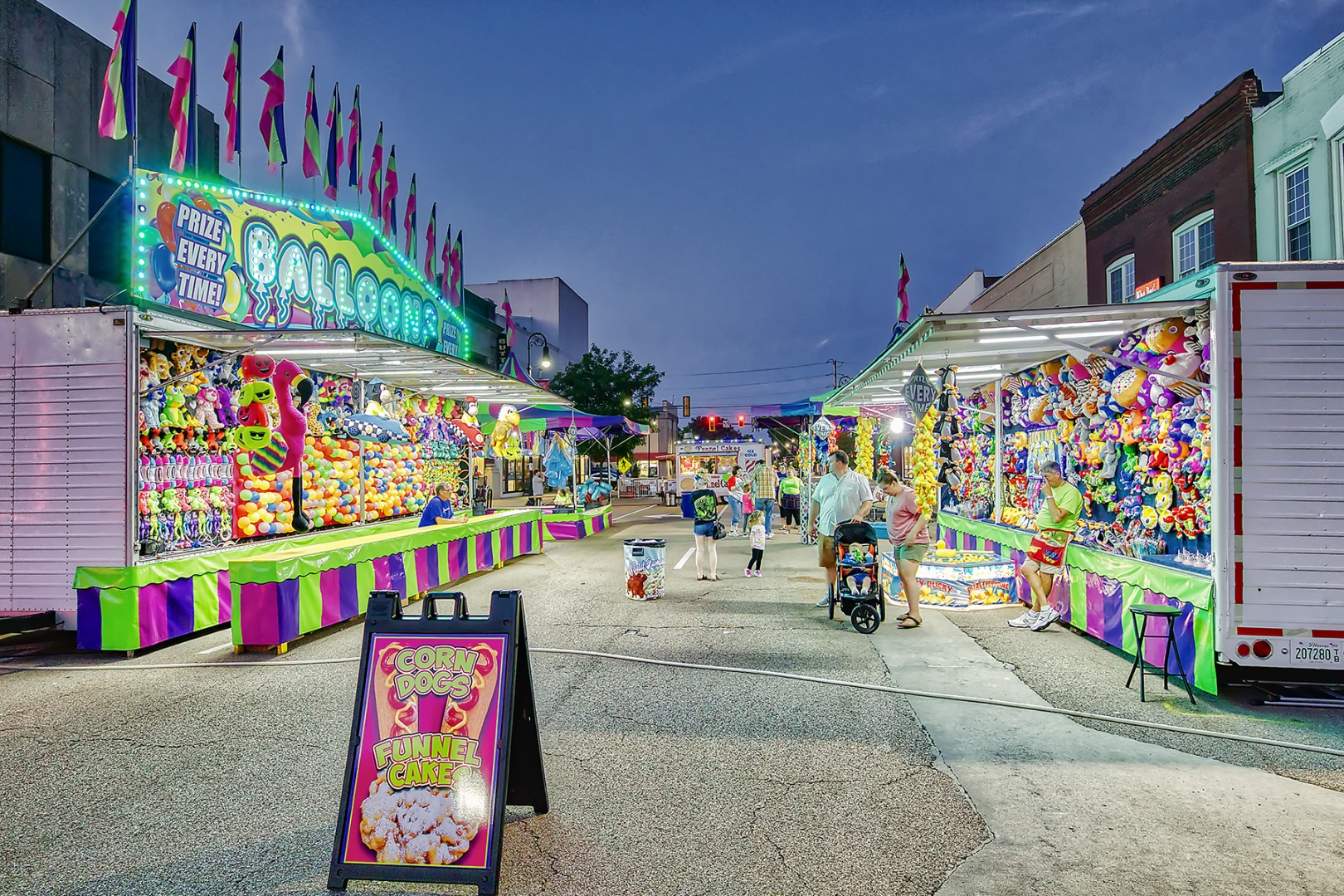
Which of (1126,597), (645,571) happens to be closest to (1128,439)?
(1126,597)

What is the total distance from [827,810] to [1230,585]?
3.65 metres

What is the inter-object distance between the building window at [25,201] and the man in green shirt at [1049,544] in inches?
668

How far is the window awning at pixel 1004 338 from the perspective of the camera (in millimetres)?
6574

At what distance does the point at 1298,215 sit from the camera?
1117cm

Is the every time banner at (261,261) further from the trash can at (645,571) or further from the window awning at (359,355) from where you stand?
the trash can at (645,571)

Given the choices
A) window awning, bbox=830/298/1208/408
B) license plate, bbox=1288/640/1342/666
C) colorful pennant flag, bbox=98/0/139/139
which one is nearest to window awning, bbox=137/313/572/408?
colorful pennant flag, bbox=98/0/139/139

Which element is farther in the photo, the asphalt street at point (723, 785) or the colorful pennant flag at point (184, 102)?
the colorful pennant flag at point (184, 102)

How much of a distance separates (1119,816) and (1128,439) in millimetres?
5085

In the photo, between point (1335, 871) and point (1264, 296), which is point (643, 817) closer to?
point (1335, 871)

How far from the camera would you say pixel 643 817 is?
12.2 ft

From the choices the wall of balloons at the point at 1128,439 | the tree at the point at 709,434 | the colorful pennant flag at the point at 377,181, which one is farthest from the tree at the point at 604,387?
the wall of balloons at the point at 1128,439

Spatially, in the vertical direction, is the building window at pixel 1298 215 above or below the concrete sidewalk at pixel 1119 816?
above

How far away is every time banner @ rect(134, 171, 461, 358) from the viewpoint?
8508 mm

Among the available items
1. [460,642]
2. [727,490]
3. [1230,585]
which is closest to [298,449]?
[460,642]
